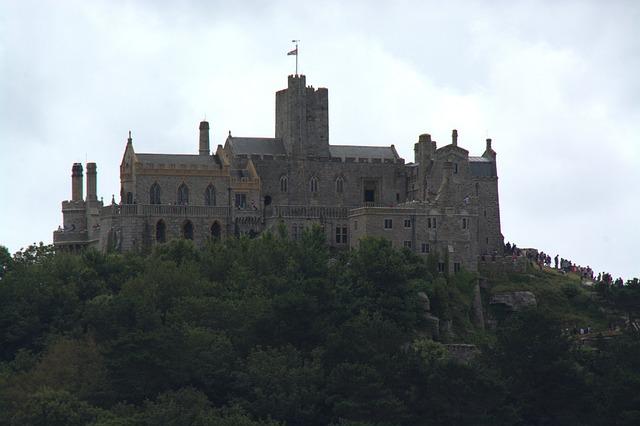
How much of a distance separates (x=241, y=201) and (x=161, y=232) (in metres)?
6.31

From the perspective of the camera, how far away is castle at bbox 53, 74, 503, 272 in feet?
515

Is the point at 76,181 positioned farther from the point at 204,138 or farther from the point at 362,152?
the point at 362,152

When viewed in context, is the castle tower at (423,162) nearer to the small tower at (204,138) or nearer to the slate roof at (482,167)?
the slate roof at (482,167)

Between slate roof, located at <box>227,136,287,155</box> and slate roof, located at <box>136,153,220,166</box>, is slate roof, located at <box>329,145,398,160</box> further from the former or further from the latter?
slate roof, located at <box>136,153,220,166</box>

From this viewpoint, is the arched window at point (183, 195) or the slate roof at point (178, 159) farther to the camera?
the slate roof at point (178, 159)

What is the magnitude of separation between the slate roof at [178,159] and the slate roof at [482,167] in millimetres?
18332

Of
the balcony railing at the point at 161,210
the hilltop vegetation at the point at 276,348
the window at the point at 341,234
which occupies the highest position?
the balcony railing at the point at 161,210

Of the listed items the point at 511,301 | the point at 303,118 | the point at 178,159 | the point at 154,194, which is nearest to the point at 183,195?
the point at 154,194

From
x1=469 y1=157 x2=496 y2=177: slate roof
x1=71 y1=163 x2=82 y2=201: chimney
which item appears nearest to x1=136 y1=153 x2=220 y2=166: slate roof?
x1=71 y1=163 x2=82 y2=201: chimney

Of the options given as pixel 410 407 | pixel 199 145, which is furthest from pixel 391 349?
pixel 199 145

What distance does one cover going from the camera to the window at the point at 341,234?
160 meters

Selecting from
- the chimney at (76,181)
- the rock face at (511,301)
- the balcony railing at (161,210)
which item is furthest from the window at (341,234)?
the chimney at (76,181)

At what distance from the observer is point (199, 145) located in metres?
165

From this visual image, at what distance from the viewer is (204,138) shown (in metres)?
165
